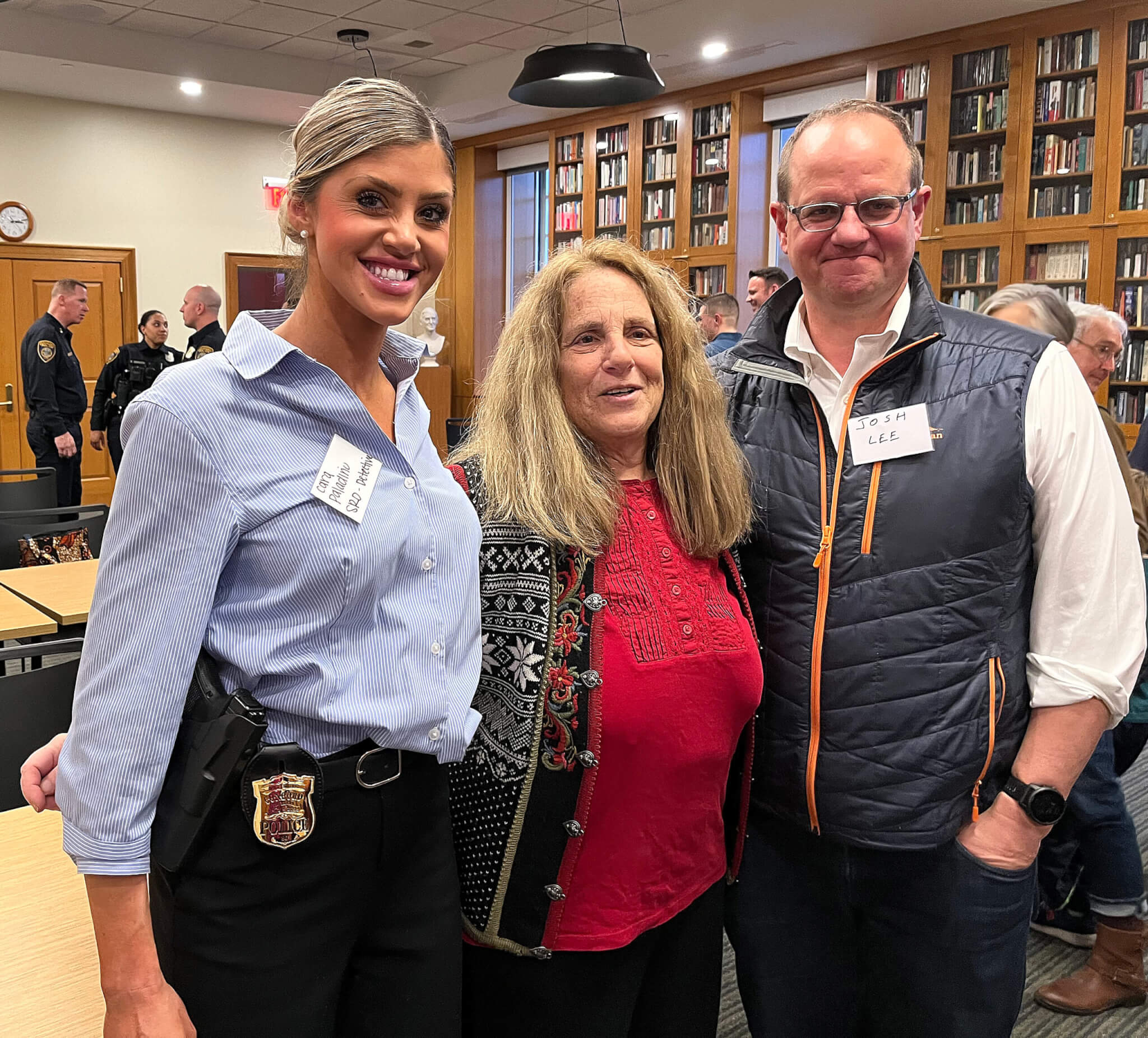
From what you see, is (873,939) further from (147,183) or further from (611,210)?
(147,183)

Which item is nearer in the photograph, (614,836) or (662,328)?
(614,836)

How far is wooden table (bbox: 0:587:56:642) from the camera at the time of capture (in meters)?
2.89

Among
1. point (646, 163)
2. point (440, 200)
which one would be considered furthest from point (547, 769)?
point (646, 163)

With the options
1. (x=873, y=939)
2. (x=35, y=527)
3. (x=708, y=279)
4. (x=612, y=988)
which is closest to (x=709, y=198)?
(x=708, y=279)

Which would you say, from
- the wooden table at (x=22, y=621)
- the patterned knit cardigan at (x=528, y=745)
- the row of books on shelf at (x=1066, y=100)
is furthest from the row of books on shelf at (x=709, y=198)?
the patterned knit cardigan at (x=528, y=745)

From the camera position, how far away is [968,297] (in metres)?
7.27

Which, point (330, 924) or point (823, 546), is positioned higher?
point (823, 546)

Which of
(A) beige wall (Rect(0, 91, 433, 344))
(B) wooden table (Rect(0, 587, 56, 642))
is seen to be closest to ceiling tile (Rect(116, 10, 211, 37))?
(A) beige wall (Rect(0, 91, 433, 344))

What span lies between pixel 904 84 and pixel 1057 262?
1657 mm

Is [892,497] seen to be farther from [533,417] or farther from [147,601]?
[147,601]

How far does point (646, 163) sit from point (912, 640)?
328 inches

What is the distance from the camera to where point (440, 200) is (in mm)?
1255

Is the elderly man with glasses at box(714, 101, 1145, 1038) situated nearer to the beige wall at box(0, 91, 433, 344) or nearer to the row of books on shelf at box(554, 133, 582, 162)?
the row of books on shelf at box(554, 133, 582, 162)

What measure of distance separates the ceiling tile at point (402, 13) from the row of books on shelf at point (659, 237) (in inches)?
96.3
